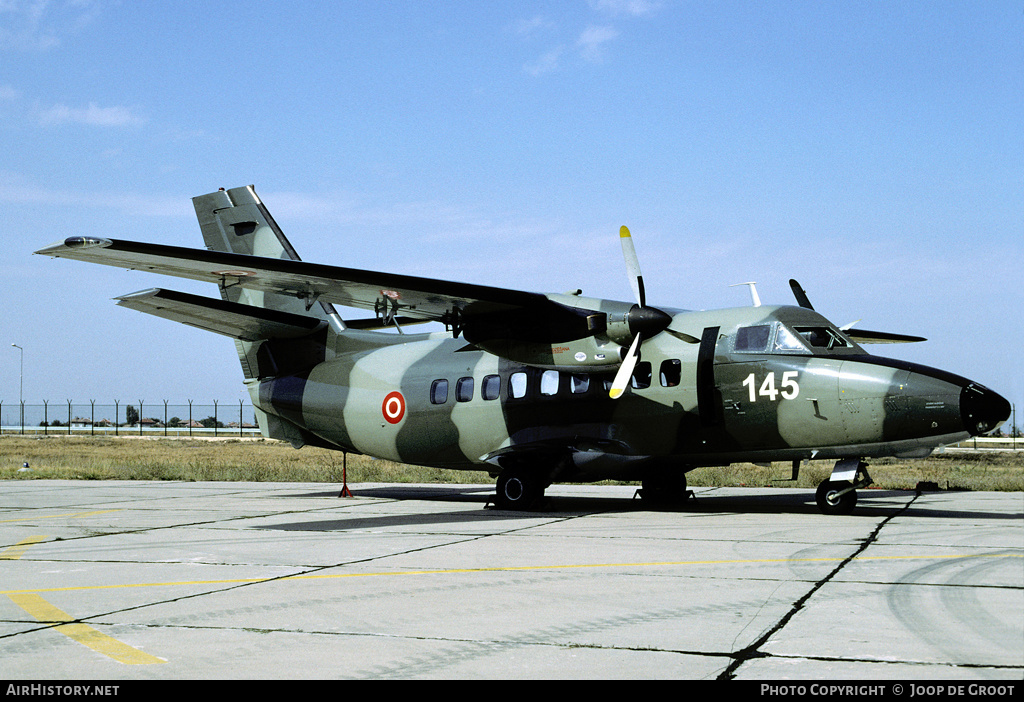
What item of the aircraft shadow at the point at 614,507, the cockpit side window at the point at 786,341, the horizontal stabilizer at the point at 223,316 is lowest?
the aircraft shadow at the point at 614,507

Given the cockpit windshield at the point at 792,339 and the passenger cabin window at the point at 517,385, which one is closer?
the cockpit windshield at the point at 792,339

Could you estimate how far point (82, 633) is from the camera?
6.63m

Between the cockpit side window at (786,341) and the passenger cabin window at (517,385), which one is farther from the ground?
the cockpit side window at (786,341)

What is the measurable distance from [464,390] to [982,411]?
372 inches

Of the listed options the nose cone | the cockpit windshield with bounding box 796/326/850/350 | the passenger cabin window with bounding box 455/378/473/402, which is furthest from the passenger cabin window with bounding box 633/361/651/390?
the nose cone

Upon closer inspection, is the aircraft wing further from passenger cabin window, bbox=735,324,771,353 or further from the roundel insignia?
passenger cabin window, bbox=735,324,771,353

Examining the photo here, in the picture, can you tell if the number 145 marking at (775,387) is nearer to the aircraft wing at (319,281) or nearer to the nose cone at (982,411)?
the nose cone at (982,411)

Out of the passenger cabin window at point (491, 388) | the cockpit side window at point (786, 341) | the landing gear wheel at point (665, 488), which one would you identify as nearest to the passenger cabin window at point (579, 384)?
the passenger cabin window at point (491, 388)

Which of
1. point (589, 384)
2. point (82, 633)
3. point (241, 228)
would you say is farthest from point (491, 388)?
point (82, 633)

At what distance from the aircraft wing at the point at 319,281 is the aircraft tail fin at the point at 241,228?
17.3 ft

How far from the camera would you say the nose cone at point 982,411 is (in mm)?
13852

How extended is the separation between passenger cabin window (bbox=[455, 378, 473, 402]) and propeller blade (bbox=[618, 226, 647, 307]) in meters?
4.40

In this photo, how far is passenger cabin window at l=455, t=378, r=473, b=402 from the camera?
61.4ft
